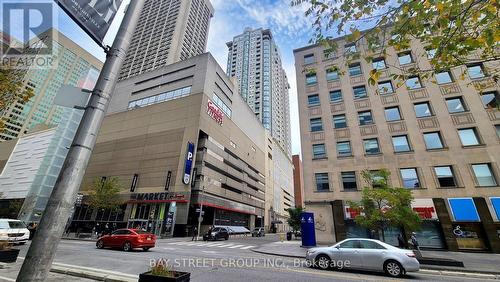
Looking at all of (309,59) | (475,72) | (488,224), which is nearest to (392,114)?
(475,72)

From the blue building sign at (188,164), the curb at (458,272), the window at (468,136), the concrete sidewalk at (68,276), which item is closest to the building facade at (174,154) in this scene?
the blue building sign at (188,164)

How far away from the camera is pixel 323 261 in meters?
10.3

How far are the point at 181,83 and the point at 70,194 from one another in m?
51.1

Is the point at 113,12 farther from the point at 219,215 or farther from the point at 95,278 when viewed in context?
the point at 219,215

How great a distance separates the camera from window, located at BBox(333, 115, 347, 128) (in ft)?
88.5

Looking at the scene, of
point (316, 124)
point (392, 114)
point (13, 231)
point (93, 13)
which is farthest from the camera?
point (316, 124)

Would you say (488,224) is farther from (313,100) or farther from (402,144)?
(313,100)

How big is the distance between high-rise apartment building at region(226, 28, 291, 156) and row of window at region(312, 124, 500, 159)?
3283 inches

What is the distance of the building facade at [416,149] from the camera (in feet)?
66.1

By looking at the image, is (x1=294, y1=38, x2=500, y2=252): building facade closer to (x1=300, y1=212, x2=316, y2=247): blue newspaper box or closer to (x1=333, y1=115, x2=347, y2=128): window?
(x1=333, y1=115, x2=347, y2=128): window

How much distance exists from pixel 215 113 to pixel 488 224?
4284 cm

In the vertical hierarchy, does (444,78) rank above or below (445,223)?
above

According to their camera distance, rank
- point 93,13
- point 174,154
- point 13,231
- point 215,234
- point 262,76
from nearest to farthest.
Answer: point 93,13, point 13,231, point 215,234, point 174,154, point 262,76

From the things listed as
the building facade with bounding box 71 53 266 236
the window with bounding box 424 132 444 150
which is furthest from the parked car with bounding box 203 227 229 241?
the window with bounding box 424 132 444 150
